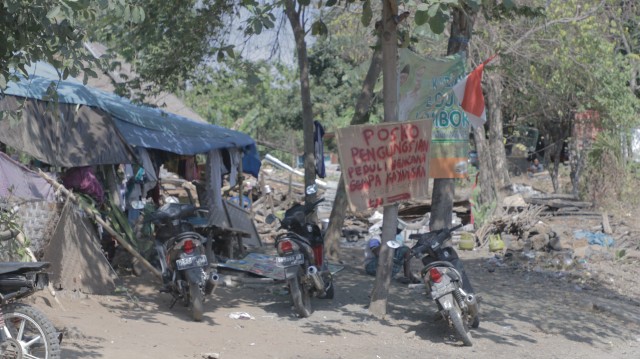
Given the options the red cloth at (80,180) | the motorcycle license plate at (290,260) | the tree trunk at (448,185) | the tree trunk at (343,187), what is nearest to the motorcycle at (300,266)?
the motorcycle license plate at (290,260)

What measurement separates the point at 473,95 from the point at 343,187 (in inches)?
144

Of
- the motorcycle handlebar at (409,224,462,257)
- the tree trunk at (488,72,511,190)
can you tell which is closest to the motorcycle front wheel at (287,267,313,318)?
the motorcycle handlebar at (409,224,462,257)

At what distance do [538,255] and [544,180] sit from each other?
49.9 ft

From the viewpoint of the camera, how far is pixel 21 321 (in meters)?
5.54

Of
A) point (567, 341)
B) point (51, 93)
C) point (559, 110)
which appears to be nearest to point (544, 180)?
point (559, 110)

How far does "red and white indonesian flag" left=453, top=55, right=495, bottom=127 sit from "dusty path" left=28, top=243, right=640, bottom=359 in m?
2.30

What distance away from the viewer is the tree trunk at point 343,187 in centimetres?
1204

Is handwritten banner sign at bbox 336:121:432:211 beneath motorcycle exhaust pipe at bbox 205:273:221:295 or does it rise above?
above

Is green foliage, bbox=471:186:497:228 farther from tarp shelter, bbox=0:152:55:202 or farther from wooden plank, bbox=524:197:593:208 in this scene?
tarp shelter, bbox=0:152:55:202

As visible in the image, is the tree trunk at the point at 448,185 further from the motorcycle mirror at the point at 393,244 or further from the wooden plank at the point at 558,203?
the wooden plank at the point at 558,203

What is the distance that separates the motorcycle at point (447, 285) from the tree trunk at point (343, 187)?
3.55m

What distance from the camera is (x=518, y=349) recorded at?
8.10m

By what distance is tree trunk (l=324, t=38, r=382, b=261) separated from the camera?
12.0 m

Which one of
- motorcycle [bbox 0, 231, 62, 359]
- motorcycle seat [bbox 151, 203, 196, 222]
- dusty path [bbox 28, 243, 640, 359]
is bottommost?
dusty path [bbox 28, 243, 640, 359]
